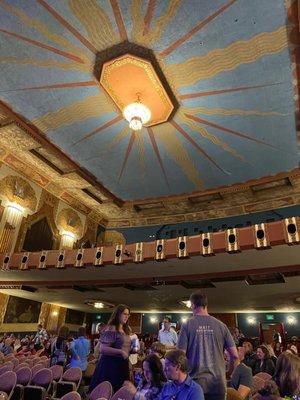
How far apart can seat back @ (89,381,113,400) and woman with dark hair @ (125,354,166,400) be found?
32.4 inches

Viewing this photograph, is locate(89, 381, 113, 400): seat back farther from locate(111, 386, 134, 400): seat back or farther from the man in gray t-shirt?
the man in gray t-shirt

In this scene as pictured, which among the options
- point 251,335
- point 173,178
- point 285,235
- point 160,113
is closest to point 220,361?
point 285,235

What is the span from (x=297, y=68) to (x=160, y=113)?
12.7 ft

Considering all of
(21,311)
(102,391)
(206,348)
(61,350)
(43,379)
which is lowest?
(43,379)

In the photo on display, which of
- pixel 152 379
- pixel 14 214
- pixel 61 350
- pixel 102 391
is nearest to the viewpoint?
pixel 152 379

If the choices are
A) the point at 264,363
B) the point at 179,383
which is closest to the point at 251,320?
the point at 264,363

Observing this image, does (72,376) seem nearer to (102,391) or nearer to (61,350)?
(61,350)

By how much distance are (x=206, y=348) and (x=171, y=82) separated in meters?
7.28

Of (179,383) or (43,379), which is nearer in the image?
(179,383)

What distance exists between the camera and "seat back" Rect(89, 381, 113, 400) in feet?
9.52

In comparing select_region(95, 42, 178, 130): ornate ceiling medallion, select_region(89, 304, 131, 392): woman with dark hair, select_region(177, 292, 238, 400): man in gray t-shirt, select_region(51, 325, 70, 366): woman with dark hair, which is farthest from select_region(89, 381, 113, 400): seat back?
select_region(95, 42, 178, 130): ornate ceiling medallion

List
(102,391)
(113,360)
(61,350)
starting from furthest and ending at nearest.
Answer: (61,350) → (113,360) → (102,391)

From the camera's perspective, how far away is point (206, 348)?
2.47m

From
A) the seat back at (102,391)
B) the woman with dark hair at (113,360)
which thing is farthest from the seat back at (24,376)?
the seat back at (102,391)
